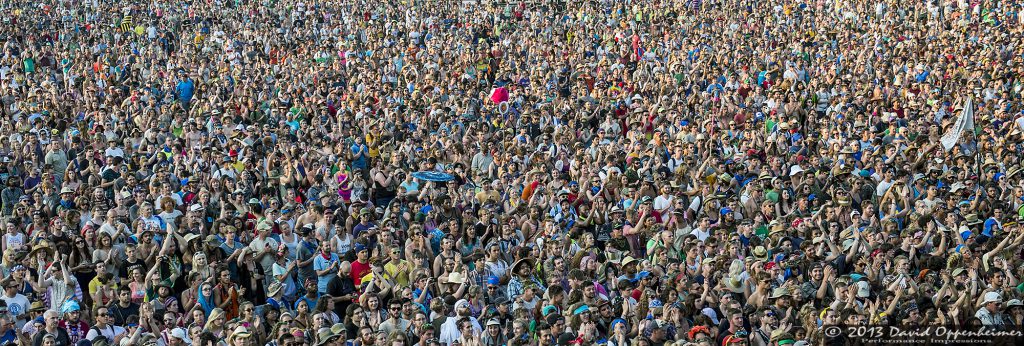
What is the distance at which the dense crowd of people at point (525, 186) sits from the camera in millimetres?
12094

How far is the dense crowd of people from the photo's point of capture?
39.7 ft

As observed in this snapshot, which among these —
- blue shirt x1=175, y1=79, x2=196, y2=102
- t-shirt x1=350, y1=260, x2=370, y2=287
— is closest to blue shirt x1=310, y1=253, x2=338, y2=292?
t-shirt x1=350, y1=260, x2=370, y2=287

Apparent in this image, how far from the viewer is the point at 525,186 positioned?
16094mm

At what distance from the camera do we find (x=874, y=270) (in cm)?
1291

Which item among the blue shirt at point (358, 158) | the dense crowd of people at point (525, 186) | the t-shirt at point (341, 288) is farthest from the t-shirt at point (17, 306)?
the blue shirt at point (358, 158)

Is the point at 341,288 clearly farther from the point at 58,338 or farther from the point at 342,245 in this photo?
the point at 58,338

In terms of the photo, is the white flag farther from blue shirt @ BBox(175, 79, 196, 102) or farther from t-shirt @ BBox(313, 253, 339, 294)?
blue shirt @ BBox(175, 79, 196, 102)

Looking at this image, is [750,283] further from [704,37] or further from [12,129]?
[704,37]

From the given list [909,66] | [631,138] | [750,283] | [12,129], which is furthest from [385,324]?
[909,66]

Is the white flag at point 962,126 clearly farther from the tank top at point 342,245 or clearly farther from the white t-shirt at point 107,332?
the white t-shirt at point 107,332

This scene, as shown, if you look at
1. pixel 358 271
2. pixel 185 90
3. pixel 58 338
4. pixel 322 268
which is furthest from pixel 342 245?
pixel 185 90

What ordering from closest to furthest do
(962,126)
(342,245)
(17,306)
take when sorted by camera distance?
(17,306) < (342,245) < (962,126)

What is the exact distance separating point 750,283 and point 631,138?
224 inches

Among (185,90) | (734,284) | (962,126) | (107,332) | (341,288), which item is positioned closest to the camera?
(107,332)
